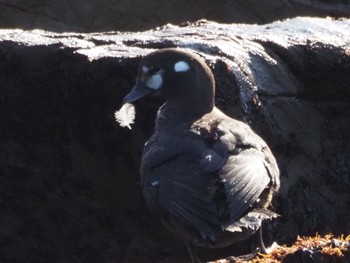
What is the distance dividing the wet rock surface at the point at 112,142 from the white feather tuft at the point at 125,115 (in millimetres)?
227

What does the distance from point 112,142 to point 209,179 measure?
1.30 m

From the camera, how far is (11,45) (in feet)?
24.0

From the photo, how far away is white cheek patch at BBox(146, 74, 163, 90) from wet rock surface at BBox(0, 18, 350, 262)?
0.33 m

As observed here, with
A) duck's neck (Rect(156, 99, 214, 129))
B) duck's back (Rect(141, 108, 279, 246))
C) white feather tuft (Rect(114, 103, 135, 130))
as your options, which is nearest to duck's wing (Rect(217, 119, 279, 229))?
duck's back (Rect(141, 108, 279, 246))

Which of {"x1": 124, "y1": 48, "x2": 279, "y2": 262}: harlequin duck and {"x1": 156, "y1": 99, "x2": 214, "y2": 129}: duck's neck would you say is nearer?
{"x1": 124, "y1": 48, "x2": 279, "y2": 262}: harlequin duck

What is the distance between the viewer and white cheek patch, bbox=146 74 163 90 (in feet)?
22.0

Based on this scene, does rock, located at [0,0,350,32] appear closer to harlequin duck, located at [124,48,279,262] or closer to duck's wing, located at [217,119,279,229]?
harlequin duck, located at [124,48,279,262]

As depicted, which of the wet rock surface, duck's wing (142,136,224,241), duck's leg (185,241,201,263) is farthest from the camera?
the wet rock surface

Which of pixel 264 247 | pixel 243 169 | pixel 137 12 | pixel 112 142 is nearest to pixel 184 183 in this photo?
pixel 243 169

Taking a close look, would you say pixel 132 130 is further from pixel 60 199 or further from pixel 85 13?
pixel 85 13

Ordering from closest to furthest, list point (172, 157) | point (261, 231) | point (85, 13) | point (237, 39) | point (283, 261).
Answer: point (283, 261) < point (172, 157) < point (261, 231) < point (237, 39) < point (85, 13)

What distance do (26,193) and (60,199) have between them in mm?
216

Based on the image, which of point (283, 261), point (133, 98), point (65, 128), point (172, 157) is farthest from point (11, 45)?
point (283, 261)

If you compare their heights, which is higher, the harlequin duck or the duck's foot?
the harlequin duck
